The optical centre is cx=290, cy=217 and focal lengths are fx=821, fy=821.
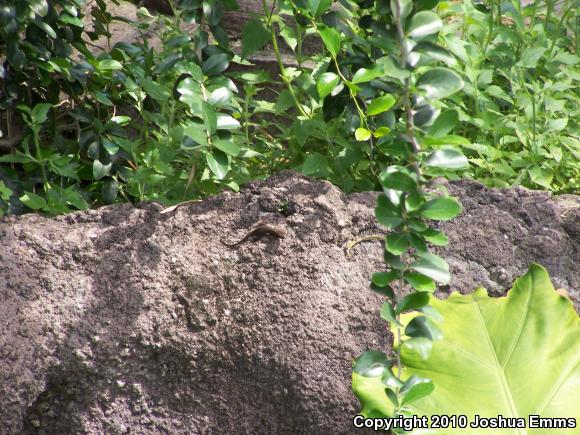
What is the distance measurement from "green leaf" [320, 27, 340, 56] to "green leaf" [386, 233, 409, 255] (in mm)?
719

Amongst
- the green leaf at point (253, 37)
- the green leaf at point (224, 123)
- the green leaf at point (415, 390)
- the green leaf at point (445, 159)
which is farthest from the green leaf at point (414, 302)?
the green leaf at point (253, 37)

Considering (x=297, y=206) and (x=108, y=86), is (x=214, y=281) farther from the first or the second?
(x=108, y=86)

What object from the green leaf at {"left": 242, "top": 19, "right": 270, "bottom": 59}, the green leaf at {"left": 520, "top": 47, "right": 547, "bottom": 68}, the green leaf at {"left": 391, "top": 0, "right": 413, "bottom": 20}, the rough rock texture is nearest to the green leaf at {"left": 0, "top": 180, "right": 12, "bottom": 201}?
the rough rock texture

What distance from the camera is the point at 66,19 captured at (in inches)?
97.6

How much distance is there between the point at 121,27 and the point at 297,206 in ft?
5.90

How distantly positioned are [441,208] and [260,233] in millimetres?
644

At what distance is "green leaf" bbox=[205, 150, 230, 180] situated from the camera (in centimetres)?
209

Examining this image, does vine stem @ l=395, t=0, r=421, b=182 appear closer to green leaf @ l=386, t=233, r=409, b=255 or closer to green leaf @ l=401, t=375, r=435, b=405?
green leaf @ l=386, t=233, r=409, b=255

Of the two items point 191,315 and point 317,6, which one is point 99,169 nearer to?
point 191,315

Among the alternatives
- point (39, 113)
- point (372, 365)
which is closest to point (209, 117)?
point (39, 113)

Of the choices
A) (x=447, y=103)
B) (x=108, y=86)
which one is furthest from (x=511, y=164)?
(x=108, y=86)

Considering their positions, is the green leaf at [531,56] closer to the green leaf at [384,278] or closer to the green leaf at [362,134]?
the green leaf at [362,134]

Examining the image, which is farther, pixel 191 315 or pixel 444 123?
pixel 191 315

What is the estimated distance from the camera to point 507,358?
2021mm
